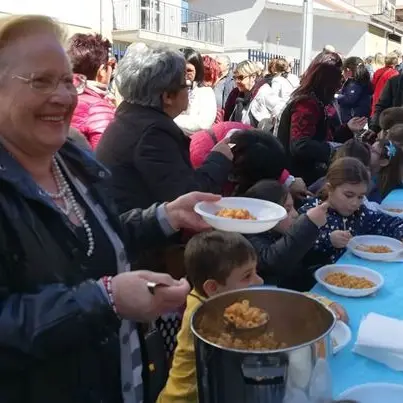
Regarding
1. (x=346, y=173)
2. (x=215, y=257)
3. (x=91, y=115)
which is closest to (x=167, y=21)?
(x=91, y=115)

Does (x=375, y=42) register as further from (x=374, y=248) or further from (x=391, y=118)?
(x=374, y=248)

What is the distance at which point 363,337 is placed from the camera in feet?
4.33

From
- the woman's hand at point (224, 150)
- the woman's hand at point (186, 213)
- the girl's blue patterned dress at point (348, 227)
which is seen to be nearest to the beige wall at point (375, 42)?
the girl's blue patterned dress at point (348, 227)

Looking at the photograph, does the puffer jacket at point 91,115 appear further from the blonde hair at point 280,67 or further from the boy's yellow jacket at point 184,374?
the blonde hair at point 280,67

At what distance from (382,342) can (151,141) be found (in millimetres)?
946

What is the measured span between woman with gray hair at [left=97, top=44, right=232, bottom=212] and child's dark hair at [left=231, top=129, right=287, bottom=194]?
276mm

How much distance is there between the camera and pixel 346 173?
7.54ft

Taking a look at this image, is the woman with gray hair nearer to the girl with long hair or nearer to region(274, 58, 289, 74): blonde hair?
the girl with long hair

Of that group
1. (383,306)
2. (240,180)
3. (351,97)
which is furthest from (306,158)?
(351,97)

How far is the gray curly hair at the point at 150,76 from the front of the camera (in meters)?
1.82

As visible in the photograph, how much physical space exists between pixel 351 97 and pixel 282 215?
505 cm

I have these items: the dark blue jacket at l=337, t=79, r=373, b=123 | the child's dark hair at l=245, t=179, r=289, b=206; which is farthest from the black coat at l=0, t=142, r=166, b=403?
the dark blue jacket at l=337, t=79, r=373, b=123

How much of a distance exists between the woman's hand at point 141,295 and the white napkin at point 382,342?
656mm

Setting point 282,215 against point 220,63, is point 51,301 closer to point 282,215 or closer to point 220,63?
point 282,215
